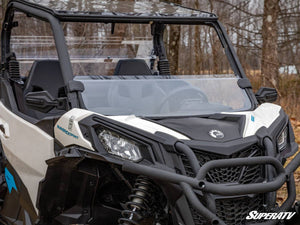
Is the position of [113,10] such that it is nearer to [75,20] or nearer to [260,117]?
[75,20]

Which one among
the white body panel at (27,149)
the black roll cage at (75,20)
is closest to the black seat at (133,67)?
the black roll cage at (75,20)

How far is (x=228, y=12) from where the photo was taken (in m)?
13.8

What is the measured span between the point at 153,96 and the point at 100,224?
0.94 meters

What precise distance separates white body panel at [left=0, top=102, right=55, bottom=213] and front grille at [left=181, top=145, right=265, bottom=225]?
43.8 inches

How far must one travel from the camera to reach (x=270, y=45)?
10227mm

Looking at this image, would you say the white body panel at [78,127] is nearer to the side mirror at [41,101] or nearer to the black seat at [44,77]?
the side mirror at [41,101]

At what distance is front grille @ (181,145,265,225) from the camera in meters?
3.00

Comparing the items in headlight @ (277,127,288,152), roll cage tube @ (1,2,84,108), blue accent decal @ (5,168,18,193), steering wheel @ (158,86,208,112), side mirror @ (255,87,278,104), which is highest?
roll cage tube @ (1,2,84,108)

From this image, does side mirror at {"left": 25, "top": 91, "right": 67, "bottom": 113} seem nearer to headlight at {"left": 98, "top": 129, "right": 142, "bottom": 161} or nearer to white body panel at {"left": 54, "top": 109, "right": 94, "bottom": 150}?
white body panel at {"left": 54, "top": 109, "right": 94, "bottom": 150}

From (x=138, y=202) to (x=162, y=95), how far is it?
95 centimetres

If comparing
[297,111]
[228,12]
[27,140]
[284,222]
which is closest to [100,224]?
[27,140]

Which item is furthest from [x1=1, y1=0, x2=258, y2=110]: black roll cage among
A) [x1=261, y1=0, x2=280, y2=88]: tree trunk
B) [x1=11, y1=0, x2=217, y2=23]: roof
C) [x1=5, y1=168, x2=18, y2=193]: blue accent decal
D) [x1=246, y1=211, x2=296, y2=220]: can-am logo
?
[x1=261, y1=0, x2=280, y2=88]: tree trunk

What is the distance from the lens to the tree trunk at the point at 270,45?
1000 cm

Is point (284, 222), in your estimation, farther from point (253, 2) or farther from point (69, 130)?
point (253, 2)
